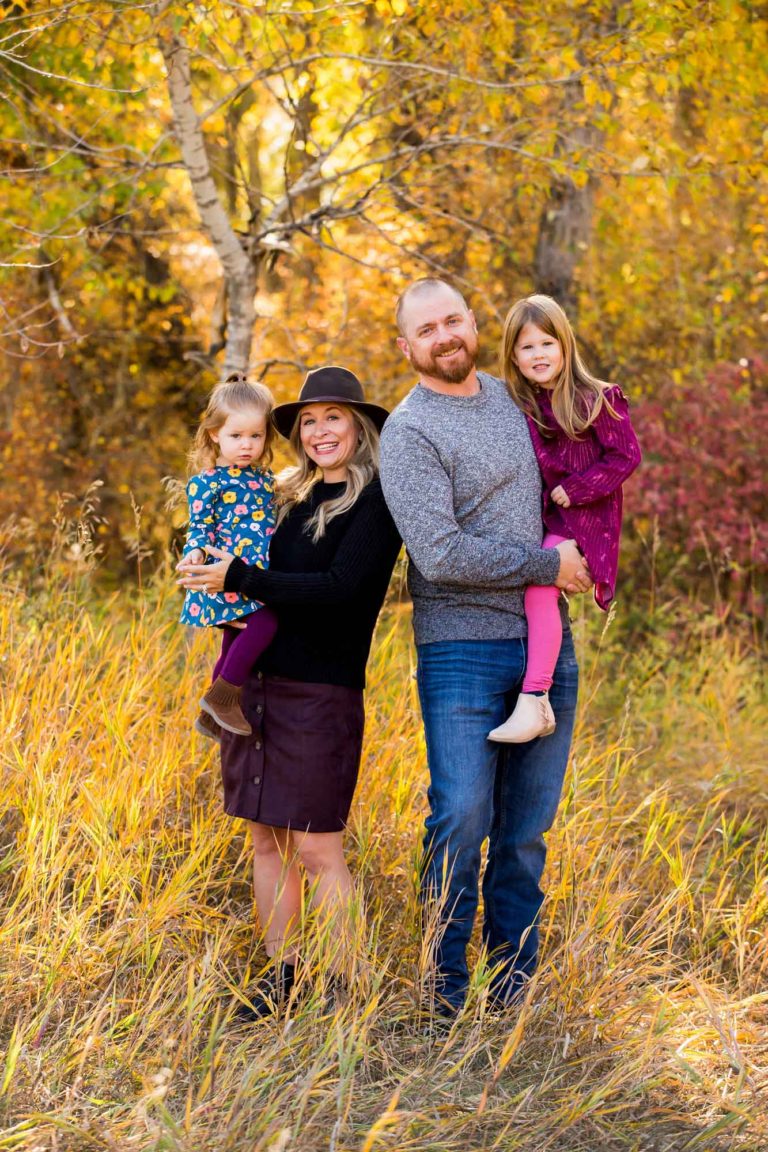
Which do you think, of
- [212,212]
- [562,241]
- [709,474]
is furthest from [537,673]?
[562,241]

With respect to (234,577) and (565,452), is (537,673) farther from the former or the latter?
(234,577)

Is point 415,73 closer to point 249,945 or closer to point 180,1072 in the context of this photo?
point 249,945

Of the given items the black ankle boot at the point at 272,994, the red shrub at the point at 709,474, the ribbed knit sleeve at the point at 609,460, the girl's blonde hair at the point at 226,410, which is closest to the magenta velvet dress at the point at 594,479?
the ribbed knit sleeve at the point at 609,460

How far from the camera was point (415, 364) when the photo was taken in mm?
3389

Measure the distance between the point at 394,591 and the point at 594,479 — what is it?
113 inches

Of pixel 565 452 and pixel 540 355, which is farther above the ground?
pixel 540 355

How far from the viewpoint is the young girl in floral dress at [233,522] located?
11.0 feet

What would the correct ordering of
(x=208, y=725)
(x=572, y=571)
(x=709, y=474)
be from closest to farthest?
(x=572, y=571) < (x=208, y=725) < (x=709, y=474)

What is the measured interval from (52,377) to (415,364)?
6880mm

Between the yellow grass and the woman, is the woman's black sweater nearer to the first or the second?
the woman

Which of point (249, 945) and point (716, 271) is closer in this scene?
point (249, 945)

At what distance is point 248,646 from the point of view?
3.37 m

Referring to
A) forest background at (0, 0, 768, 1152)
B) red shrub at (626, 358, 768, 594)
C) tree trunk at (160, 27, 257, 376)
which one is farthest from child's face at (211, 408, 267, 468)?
red shrub at (626, 358, 768, 594)

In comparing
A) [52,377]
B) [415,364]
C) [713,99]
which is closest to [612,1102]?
[415,364]
